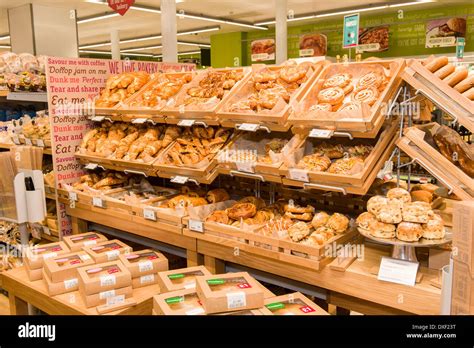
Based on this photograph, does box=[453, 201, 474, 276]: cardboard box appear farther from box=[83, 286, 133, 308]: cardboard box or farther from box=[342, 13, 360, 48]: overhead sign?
box=[342, 13, 360, 48]: overhead sign

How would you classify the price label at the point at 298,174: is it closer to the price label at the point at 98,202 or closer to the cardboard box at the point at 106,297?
the cardboard box at the point at 106,297

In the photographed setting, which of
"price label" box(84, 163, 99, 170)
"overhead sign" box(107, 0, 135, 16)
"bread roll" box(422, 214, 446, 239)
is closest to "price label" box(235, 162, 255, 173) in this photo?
"bread roll" box(422, 214, 446, 239)

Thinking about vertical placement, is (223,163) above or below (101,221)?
above

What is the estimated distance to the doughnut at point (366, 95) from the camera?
7.90ft

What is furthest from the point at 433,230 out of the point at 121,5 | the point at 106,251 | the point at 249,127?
the point at 121,5

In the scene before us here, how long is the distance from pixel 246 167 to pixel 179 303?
3.28 feet

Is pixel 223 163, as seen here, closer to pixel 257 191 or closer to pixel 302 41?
pixel 257 191

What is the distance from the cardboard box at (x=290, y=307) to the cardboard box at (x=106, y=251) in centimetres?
128

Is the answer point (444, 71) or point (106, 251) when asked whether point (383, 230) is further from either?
point (106, 251)

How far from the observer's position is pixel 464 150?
2275 mm

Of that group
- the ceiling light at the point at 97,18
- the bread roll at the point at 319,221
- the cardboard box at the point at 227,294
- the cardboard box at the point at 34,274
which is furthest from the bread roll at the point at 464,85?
the ceiling light at the point at 97,18

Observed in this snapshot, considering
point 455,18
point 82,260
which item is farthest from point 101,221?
point 455,18

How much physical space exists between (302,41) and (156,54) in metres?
9.50

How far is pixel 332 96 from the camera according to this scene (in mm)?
Answer: 2564
